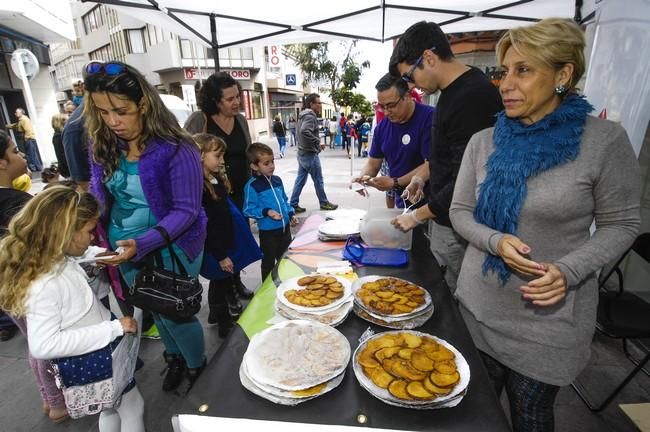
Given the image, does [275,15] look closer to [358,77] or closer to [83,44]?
[358,77]

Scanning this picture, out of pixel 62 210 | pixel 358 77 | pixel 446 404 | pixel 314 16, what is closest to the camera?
pixel 446 404

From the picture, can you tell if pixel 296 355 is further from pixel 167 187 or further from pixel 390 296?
pixel 167 187

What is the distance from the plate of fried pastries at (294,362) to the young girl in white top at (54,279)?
0.71 metres

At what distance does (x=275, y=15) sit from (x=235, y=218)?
3.09 m

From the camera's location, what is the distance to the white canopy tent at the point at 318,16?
3.82m

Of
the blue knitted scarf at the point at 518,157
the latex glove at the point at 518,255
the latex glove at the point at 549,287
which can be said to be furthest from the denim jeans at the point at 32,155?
the latex glove at the point at 549,287

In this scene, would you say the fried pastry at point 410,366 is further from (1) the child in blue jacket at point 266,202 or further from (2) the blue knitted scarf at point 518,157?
(1) the child in blue jacket at point 266,202

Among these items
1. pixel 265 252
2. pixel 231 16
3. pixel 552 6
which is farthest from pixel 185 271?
pixel 552 6

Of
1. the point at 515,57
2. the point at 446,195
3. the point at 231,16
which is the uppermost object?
the point at 231,16

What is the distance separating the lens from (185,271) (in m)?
1.75

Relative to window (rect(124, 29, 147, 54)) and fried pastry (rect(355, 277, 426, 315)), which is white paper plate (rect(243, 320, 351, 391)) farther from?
window (rect(124, 29, 147, 54))

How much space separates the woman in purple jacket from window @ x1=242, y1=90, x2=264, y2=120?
21.4 metres

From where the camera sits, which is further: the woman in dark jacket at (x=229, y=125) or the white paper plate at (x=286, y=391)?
the woman in dark jacket at (x=229, y=125)

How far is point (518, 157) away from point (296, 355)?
1.00 m
